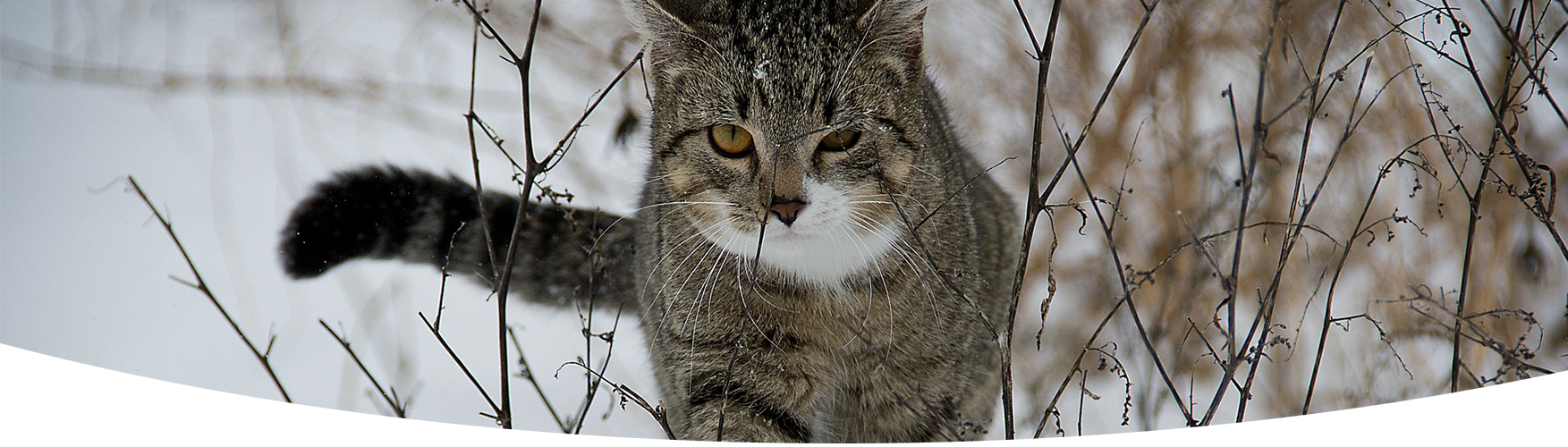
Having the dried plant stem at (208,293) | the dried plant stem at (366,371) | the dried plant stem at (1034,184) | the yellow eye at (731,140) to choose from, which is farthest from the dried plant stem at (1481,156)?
the dried plant stem at (208,293)

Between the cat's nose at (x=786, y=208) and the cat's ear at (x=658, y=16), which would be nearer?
the cat's nose at (x=786, y=208)

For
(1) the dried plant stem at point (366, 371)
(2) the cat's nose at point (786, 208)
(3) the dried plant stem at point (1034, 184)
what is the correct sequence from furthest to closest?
(1) the dried plant stem at point (366, 371) → (2) the cat's nose at point (786, 208) → (3) the dried plant stem at point (1034, 184)

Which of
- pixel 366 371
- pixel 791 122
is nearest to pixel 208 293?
pixel 366 371

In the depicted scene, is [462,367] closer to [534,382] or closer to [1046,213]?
[534,382]

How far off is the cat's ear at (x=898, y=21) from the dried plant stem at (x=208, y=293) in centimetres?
101

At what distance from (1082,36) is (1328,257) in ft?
→ 1.63

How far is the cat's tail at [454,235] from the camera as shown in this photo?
1.46 meters

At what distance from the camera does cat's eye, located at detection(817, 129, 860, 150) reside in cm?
140

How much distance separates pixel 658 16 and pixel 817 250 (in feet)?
1.45

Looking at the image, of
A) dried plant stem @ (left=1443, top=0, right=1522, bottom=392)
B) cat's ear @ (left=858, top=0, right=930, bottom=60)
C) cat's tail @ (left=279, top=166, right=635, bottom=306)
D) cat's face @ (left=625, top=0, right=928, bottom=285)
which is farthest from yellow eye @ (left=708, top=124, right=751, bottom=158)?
dried plant stem @ (left=1443, top=0, right=1522, bottom=392)

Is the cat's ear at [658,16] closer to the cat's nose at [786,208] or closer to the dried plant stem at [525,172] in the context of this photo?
the dried plant stem at [525,172]

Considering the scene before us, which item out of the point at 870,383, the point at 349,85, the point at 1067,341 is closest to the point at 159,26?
the point at 349,85

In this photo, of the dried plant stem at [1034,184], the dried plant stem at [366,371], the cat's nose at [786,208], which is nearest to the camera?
the dried plant stem at [1034,184]

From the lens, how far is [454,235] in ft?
5.61
